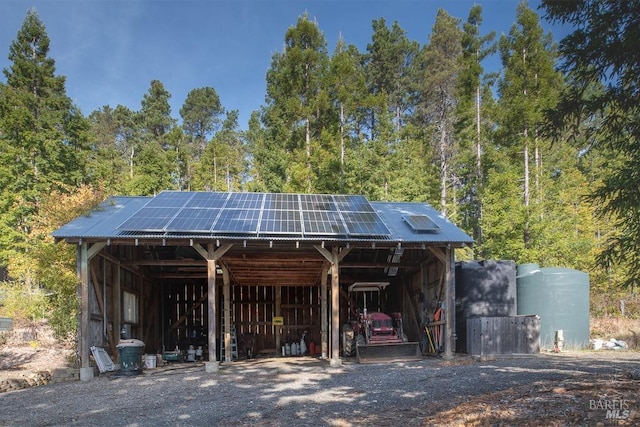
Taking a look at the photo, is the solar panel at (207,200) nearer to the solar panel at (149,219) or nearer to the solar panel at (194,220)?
the solar panel at (194,220)

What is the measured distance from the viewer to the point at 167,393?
10.3 metres

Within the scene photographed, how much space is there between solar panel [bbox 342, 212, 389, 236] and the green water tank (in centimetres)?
645

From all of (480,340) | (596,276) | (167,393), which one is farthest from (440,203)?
(167,393)

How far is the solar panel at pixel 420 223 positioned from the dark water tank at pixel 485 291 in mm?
1978

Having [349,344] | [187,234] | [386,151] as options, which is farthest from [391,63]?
[187,234]

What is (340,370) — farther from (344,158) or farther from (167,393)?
(344,158)

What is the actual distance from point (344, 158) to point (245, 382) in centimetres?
2127

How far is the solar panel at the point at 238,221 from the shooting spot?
1395 cm

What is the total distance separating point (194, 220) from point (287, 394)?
655cm

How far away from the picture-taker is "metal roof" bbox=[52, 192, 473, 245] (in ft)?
44.1

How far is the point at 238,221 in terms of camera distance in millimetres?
14805

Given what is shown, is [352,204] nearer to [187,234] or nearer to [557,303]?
[187,234]

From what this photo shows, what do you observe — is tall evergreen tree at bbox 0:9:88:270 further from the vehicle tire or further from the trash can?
the vehicle tire

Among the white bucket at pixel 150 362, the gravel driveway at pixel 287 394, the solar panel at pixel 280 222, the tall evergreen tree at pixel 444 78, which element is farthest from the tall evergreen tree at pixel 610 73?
the tall evergreen tree at pixel 444 78
